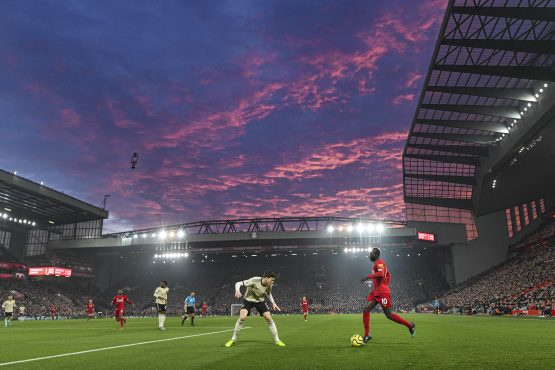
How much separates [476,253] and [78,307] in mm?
63411

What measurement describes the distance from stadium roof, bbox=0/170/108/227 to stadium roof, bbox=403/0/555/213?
49143mm

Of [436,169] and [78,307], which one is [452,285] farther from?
[78,307]

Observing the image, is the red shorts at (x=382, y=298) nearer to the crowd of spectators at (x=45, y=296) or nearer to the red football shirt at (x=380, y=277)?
the red football shirt at (x=380, y=277)

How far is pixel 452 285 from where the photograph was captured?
2640 inches

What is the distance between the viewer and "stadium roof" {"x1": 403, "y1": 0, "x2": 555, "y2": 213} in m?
31.1

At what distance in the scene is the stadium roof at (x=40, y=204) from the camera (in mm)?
53062

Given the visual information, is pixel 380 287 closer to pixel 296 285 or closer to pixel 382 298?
pixel 382 298

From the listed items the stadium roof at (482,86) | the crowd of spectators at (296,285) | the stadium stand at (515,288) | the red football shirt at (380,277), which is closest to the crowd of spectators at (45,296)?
the crowd of spectators at (296,285)

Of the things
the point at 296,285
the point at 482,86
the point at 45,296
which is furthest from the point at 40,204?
the point at 482,86

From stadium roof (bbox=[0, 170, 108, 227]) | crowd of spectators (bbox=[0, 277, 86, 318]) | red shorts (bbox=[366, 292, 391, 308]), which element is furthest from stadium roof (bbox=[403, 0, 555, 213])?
crowd of spectators (bbox=[0, 277, 86, 318])

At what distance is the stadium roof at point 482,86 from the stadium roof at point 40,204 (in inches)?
1935

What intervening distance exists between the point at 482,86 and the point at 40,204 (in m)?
60.7

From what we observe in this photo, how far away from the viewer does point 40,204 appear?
61969mm

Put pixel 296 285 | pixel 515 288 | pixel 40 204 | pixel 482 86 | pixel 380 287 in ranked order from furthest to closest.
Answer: pixel 296 285
pixel 40 204
pixel 515 288
pixel 482 86
pixel 380 287
